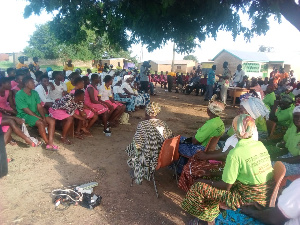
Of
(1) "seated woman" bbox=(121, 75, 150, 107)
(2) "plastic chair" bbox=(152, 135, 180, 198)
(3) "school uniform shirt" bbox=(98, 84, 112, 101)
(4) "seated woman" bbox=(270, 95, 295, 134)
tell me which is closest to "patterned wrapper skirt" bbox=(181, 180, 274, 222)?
(2) "plastic chair" bbox=(152, 135, 180, 198)

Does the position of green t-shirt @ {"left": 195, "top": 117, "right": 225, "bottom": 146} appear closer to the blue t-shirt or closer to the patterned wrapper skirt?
the patterned wrapper skirt

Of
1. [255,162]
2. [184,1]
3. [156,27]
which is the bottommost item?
[255,162]

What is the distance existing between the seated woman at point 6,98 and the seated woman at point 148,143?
3619 millimetres

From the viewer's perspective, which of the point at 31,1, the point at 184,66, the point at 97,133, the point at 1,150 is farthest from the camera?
the point at 184,66

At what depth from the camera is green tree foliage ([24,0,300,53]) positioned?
20.2 ft

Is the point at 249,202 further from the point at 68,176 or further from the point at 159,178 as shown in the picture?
the point at 68,176

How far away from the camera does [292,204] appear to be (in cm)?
172

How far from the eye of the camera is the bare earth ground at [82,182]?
3.33m

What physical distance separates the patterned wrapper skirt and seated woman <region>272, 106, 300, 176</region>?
1.19m

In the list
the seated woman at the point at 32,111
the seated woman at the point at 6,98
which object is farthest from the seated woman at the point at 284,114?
the seated woman at the point at 6,98

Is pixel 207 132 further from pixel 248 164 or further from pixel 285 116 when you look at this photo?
pixel 285 116

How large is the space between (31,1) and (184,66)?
43.3 meters

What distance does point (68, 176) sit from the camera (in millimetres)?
4387

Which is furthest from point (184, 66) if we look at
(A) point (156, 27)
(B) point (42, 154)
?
(B) point (42, 154)
